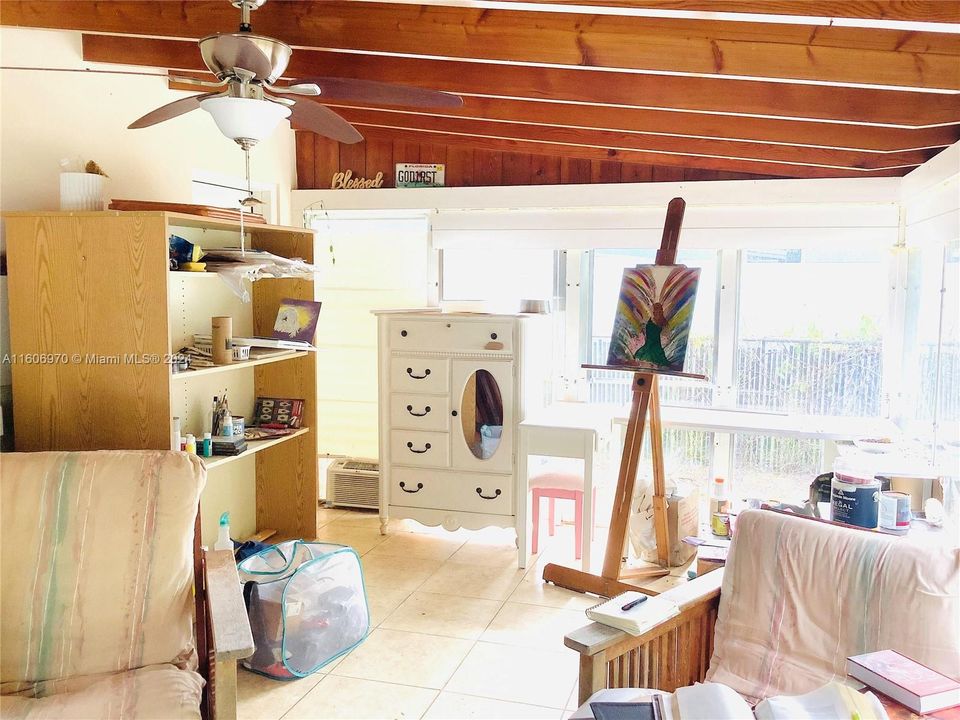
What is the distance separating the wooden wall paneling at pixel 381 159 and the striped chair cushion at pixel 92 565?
275cm

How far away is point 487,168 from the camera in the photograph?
4492 millimetres

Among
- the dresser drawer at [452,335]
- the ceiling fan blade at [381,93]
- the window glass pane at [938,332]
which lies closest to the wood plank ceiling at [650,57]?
the ceiling fan blade at [381,93]

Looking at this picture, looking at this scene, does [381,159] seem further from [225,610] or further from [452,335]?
[225,610]

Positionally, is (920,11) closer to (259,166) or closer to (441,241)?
(441,241)

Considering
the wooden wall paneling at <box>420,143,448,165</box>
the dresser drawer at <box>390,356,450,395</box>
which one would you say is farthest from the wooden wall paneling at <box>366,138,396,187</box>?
the dresser drawer at <box>390,356,450,395</box>

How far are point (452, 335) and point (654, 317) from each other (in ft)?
3.79

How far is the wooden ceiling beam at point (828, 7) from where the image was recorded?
173cm

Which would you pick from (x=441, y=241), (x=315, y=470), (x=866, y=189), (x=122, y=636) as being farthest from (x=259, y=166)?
(x=866, y=189)

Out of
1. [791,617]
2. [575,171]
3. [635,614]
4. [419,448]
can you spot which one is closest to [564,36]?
[635,614]

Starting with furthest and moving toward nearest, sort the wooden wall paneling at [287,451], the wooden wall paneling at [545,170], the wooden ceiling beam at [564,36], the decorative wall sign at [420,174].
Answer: the decorative wall sign at [420,174]
the wooden wall paneling at [545,170]
the wooden wall paneling at [287,451]
the wooden ceiling beam at [564,36]

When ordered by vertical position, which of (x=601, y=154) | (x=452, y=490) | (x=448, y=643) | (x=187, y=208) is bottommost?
(x=448, y=643)

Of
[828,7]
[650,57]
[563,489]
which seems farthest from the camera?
[563,489]

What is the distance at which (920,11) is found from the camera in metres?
1.74

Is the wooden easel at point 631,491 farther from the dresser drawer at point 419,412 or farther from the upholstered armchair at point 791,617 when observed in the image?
the upholstered armchair at point 791,617
